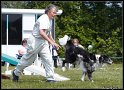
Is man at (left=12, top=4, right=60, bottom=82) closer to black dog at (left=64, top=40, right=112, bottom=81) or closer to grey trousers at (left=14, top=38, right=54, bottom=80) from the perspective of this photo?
grey trousers at (left=14, top=38, right=54, bottom=80)

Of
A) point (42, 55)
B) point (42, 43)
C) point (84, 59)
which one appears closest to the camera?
point (42, 43)

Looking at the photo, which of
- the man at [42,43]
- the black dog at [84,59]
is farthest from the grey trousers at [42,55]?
the black dog at [84,59]

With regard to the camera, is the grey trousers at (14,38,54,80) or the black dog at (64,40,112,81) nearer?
the grey trousers at (14,38,54,80)

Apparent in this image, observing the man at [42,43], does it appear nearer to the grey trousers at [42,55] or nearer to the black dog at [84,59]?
the grey trousers at [42,55]

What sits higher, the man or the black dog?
the man

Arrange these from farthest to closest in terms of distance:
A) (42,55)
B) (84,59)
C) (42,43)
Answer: (84,59)
(42,55)
(42,43)

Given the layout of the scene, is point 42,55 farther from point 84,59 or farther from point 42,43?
point 84,59

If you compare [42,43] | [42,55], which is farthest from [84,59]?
[42,43]

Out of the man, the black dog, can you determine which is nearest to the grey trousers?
the man

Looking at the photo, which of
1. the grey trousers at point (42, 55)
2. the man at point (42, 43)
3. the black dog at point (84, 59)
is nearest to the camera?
the man at point (42, 43)

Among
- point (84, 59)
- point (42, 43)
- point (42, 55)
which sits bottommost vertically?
point (84, 59)

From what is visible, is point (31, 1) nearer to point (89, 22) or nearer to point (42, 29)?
point (89, 22)

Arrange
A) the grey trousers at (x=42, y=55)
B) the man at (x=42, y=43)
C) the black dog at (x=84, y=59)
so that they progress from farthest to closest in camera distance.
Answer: the black dog at (x=84, y=59), the grey trousers at (x=42, y=55), the man at (x=42, y=43)

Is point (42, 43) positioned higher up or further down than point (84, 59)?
higher up
